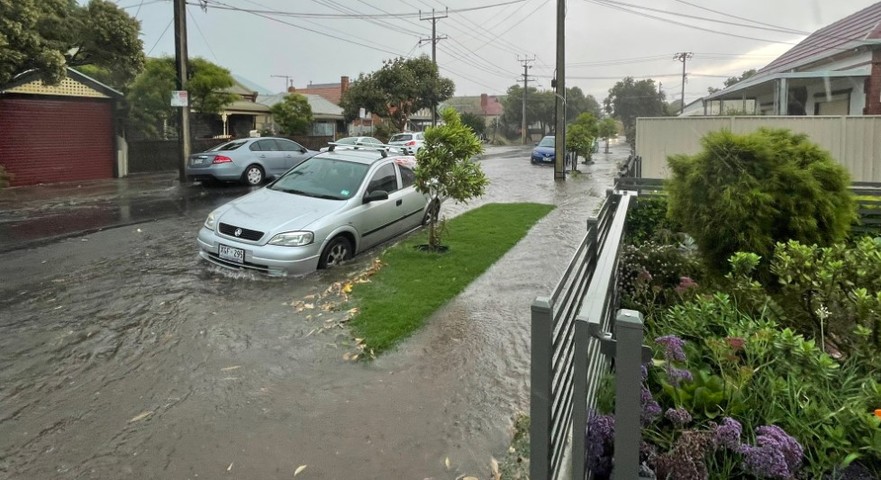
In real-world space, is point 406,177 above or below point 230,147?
below

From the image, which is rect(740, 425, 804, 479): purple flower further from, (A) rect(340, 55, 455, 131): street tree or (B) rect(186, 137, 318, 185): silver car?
(A) rect(340, 55, 455, 131): street tree

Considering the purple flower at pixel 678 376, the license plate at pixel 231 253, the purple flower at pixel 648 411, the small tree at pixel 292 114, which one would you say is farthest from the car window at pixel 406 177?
the small tree at pixel 292 114

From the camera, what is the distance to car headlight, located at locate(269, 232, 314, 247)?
25.2 ft

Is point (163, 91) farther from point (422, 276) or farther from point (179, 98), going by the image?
point (422, 276)

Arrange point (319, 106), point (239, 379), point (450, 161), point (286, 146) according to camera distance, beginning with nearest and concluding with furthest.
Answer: point (239, 379) < point (450, 161) < point (286, 146) < point (319, 106)

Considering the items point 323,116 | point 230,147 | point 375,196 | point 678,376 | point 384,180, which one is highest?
point 323,116

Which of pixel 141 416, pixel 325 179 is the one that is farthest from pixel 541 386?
pixel 325 179

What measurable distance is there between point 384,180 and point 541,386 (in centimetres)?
772

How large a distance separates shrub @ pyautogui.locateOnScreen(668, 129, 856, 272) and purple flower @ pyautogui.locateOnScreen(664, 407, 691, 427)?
2.75 metres

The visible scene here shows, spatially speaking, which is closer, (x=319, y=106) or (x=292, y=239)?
(x=292, y=239)

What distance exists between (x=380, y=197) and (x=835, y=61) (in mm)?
15638

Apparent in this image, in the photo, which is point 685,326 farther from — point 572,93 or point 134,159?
point 572,93

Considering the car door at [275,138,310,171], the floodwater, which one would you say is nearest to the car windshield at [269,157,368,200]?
the floodwater

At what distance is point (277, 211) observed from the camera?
27.4 feet
